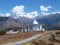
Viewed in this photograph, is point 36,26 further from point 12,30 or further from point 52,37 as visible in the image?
point 52,37

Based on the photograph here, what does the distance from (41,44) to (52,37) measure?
303cm

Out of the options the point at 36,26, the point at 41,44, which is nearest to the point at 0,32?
the point at 36,26

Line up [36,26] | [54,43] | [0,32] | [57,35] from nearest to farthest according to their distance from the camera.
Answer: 1. [54,43]
2. [57,35]
3. [0,32]
4. [36,26]

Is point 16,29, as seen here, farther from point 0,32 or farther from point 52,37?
point 52,37

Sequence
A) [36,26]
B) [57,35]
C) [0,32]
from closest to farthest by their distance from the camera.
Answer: [57,35] → [0,32] → [36,26]

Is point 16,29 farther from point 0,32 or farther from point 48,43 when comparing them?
point 48,43

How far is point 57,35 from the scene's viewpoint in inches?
1359

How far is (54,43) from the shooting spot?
1265 inches

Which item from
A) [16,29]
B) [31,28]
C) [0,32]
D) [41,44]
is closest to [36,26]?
[31,28]

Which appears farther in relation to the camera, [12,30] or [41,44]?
[12,30]

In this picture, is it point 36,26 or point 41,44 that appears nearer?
point 41,44

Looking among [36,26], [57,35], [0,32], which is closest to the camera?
[57,35]

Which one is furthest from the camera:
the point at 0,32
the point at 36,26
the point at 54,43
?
the point at 36,26

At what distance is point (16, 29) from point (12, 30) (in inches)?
130
